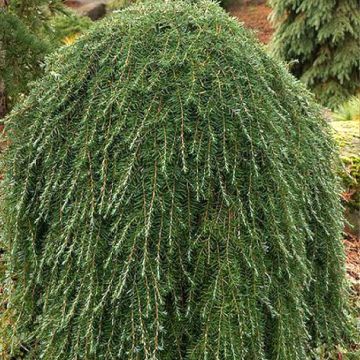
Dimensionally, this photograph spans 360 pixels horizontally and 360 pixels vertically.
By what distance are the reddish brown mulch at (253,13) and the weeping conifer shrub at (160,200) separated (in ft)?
36.0

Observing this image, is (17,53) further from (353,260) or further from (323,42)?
(323,42)

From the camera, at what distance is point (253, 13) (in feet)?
43.3

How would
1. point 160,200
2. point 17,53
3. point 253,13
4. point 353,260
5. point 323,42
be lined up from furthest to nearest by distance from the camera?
point 253,13
point 323,42
point 353,260
point 17,53
point 160,200

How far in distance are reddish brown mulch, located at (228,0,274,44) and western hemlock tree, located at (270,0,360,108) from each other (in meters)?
5.30

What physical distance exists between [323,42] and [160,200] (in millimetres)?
5958

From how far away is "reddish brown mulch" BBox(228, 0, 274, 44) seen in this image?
41.0ft

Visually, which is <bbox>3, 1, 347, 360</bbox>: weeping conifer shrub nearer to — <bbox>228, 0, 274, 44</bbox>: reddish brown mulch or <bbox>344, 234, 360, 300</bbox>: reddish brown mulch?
<bbox>344, 234, 360, 300</bbox>: reddish brown mulch

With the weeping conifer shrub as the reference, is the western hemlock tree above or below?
below

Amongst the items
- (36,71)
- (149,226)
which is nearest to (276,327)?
(149,226)

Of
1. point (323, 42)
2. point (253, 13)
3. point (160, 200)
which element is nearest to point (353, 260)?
point (160, 200)

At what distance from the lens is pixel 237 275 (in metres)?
1.66

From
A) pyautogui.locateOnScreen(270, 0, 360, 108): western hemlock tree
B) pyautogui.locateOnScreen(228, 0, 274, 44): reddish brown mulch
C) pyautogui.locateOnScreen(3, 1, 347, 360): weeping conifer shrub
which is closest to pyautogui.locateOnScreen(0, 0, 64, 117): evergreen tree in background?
pyautogui.locateOnScreen(3, 1, 347, 360): weeping conifer shrub

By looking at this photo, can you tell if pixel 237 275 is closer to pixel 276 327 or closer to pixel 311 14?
pixel 276 327

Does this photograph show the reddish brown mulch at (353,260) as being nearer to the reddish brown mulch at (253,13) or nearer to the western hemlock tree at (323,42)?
the western hemlock tree at (323,42)
